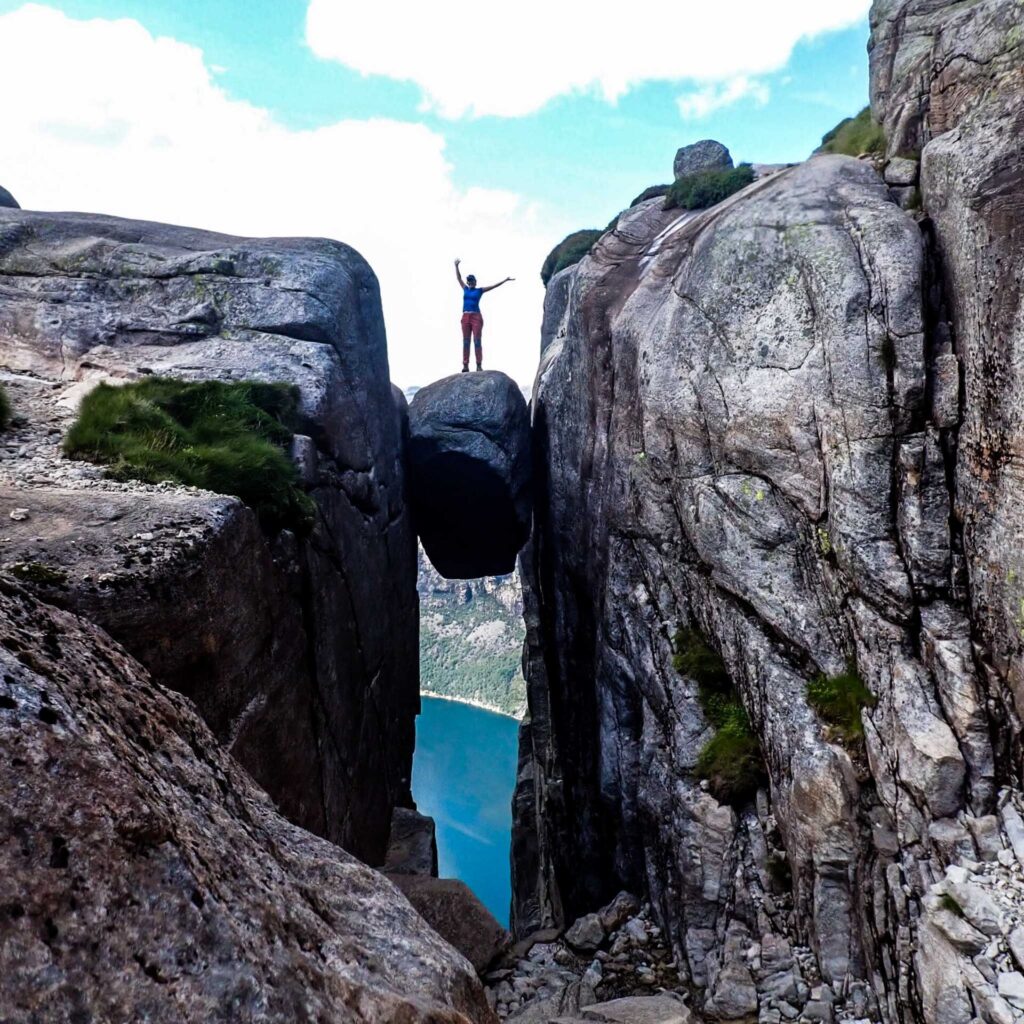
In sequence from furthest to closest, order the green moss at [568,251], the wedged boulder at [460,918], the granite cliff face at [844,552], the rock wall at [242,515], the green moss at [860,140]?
1. the green moss at [568,251]
2. the green moss at [860,140]
3. the wedged boulder at [460,918]
4. the granite cliff face at [844,552]
5. the rock wall at [242,515]

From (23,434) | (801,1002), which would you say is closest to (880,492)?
(801,1002)

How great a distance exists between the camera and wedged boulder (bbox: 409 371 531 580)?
24.6 meters

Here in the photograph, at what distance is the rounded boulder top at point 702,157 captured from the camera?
2873 cm

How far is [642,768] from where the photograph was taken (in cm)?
1731

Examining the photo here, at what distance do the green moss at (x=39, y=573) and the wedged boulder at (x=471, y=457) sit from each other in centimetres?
1728

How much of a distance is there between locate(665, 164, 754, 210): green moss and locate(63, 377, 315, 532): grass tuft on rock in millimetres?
14001

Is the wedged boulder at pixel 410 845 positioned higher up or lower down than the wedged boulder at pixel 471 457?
lower down

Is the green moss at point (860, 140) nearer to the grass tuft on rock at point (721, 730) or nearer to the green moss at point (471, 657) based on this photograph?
the grass tuft on rock at point (721, 730)

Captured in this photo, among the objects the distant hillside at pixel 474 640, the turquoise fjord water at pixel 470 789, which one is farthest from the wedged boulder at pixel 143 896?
the distant hillside at pixel 474 640

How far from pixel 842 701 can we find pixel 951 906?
3.53 m

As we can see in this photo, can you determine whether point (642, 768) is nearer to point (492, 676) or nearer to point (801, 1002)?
point (801, 1002)

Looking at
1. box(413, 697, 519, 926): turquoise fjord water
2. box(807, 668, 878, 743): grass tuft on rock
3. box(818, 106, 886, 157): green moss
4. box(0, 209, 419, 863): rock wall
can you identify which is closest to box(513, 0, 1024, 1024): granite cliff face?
box(807, 668, 878, 743): grass tuft on rock

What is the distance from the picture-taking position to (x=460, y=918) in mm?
14523

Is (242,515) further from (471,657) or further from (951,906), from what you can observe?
(471,657)
